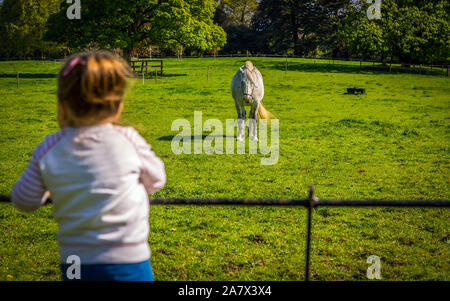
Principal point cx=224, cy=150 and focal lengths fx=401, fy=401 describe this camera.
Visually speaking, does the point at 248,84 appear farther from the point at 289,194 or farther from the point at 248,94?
the point at 289,194

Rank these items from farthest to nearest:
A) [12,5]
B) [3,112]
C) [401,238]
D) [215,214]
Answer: [12,5] < [3,112] < [215,214] < [401,238]

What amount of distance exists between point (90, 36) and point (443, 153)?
1055 inches

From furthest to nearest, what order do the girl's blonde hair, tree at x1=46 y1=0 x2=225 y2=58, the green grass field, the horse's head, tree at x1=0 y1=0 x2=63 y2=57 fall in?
tree at x1=0 y1=0 x2=63 y2=57
tree at x1=46 y1=0 x2=225 y2=58
the horse's head
the green grass field
the girl's blonde hair

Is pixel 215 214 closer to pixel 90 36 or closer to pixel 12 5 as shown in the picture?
pixel 90 36

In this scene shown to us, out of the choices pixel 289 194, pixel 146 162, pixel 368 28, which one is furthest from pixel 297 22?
pixel 146 162

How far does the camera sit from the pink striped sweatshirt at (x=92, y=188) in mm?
1688

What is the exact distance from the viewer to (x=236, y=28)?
66625mm

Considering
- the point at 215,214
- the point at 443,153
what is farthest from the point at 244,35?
the point at 215,214

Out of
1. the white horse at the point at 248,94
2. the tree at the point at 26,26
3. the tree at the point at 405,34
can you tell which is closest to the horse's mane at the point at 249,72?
the white horse at the point at 248,94

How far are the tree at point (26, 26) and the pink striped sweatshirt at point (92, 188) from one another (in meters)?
58.0

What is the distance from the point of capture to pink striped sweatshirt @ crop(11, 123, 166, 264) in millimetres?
1688

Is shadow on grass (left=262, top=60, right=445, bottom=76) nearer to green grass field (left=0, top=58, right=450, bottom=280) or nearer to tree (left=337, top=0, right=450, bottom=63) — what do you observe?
tree (left=337, top=0, right=450, bottom=63)

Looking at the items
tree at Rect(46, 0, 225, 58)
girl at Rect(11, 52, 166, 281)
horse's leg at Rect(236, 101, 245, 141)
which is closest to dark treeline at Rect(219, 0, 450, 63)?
tree at Rect(46, 0, 225, 58)

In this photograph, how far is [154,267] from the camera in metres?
5.01
